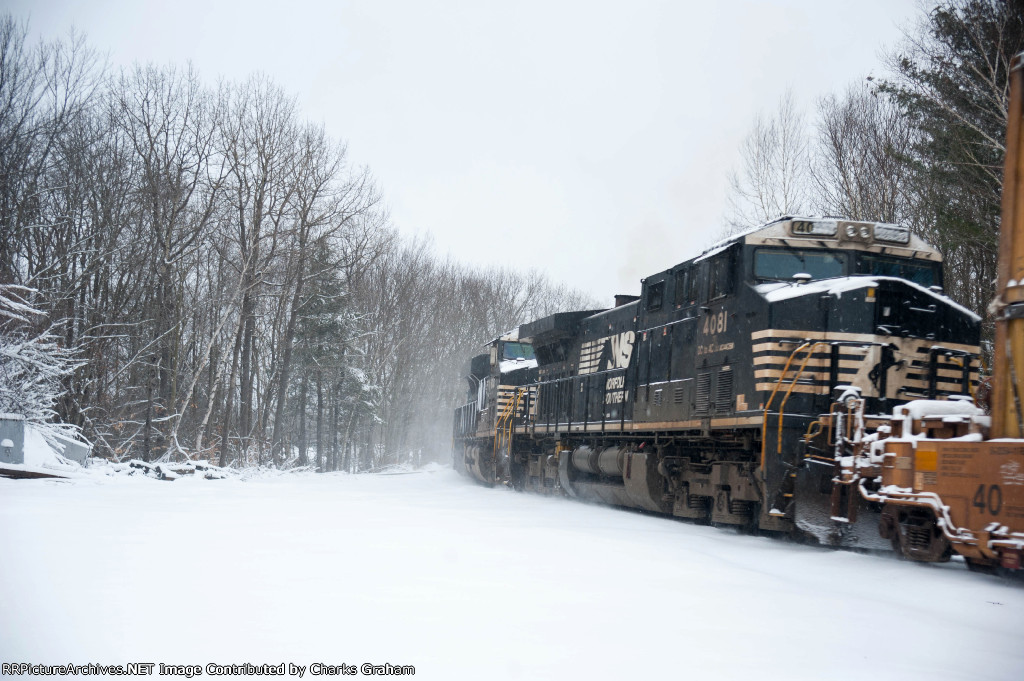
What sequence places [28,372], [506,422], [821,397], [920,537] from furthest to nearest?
[506,422]
[28,372]
[821,397]
[920,537]

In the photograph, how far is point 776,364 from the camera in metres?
9.89

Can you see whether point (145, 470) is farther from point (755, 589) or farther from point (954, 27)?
point (954, 27)

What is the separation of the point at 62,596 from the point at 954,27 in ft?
67.3

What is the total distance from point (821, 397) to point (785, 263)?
1.86 metres

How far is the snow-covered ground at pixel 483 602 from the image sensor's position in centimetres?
416

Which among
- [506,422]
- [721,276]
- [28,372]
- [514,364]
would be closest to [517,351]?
[514,364]

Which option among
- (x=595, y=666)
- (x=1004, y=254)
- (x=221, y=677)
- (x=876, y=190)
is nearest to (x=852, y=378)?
(x=1004, y=254)

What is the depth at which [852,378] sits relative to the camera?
31.5 feet

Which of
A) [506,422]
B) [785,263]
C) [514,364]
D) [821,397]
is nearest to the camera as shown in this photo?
[821,397]

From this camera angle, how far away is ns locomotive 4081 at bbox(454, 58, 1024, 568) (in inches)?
286

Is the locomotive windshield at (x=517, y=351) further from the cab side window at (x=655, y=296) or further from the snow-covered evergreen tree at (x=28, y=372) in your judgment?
the snow-covered evergreen tree at (x=28, y=372)

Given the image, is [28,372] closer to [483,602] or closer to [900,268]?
[483,602]

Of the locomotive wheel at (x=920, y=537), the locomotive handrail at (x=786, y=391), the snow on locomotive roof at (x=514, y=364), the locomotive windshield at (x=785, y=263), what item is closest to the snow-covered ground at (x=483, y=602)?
the locomotive wheel at (x=920, y=537)

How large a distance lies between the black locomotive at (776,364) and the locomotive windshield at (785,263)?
0.02m
